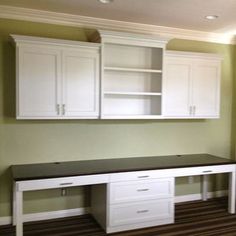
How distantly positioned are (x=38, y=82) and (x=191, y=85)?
2114 mm

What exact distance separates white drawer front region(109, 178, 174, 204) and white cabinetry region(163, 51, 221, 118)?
0.94m

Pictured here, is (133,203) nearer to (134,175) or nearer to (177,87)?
(134,175)

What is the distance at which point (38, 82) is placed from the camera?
3.32 metres

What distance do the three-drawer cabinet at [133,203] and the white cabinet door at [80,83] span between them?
91 cm

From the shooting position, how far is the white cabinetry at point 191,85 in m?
3.98

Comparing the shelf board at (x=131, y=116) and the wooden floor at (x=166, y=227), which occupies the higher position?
the shelf board at (x=131, y=116)

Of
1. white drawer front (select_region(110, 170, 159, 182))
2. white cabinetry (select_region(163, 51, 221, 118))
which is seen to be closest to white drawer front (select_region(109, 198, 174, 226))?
white drawer front (select_region(110, 170, 159, 182))

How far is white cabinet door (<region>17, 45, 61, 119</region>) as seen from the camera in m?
3.24

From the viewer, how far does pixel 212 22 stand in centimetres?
387

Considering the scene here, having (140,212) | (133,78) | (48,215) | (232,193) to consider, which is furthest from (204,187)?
(48,215)

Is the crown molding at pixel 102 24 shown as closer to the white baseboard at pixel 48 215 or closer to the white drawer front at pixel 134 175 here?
the white drawer front at pixel 134 175

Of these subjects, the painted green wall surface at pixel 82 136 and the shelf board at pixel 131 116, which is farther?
the shelf board at pixel 131 116

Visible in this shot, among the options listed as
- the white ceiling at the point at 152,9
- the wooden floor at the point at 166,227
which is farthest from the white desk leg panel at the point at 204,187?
the white ceiling at the point at 152,9

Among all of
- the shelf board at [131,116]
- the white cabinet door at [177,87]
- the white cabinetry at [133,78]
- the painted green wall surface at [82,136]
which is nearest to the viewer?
the painted green wall surface at [82,136]
